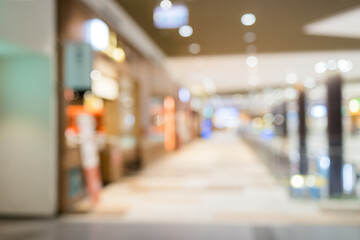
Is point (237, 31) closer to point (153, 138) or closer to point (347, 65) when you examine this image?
point (347, 65)

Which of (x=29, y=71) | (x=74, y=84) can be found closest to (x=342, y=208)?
(x=74, y=84)

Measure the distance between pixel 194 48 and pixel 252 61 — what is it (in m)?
3.15

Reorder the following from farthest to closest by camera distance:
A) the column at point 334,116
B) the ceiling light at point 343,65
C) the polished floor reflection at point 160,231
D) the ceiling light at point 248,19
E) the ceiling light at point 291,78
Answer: the ceiling light at point 291,78 < the ceiling light at point 343,65 < the column at point 334,116 < the ceiling light at point 248,19 < the polished floor reflection at point 160,231

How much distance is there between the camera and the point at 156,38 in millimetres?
8898

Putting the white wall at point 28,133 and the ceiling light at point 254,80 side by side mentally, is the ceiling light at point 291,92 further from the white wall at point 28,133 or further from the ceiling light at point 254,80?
the white wall at point 28,133

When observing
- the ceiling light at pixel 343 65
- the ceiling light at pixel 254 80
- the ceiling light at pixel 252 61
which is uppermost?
the ceiling light at pixel 254 80

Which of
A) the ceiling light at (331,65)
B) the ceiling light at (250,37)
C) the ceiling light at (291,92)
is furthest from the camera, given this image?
the ceiling light at (291,92)

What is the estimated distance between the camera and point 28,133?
4648 millimetres

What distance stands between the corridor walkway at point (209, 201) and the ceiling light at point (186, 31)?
340cm

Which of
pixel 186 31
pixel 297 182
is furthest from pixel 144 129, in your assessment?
pixel 297 182

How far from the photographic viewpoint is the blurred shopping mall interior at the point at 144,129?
14.3ft

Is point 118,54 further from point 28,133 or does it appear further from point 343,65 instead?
point 343,65

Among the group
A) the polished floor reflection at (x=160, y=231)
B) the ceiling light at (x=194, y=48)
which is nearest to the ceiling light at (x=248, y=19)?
the ceiling light at (x=194, y=48)

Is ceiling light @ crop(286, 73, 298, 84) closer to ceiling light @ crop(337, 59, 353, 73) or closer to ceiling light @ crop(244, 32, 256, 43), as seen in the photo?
ceiling light @ crop(244, 32, 256, 43)
